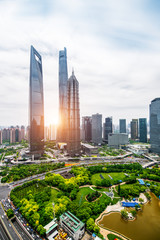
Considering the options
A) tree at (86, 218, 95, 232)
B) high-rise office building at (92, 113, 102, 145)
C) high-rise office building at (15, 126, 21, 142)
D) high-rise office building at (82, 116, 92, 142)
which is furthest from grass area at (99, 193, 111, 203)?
high-rise office building at (15, 126, 21, 142)

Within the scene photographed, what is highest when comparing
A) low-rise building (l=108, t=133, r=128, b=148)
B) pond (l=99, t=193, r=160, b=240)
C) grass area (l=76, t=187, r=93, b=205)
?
low-rise building (l=108, t=133, r=128, b=148)

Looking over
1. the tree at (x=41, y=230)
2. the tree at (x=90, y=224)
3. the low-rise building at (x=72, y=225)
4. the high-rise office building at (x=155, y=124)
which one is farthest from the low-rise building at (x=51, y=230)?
the high-rise office building at (x=155, y=124)

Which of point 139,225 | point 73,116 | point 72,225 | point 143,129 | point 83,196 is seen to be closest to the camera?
point 72,225

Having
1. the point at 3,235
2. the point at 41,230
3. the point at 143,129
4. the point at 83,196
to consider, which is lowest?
the point at 3,235

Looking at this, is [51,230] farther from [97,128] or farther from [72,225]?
[97,128]

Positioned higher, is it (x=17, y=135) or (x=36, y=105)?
(x=36, y=105)

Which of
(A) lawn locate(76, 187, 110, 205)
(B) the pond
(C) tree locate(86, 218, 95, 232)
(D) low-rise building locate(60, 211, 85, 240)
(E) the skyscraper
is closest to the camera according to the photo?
(D) low-rise building locate(60, 211, 85, 240)

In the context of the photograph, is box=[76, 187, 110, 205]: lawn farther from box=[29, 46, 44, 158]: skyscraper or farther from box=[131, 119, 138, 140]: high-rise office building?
box=[131, 119, 138, 140]: high-rise office building

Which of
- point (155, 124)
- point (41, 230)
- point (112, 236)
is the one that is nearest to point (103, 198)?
point (112, 236)

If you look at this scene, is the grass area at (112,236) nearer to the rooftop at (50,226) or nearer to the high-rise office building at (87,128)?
the rooftop at (50,226)
